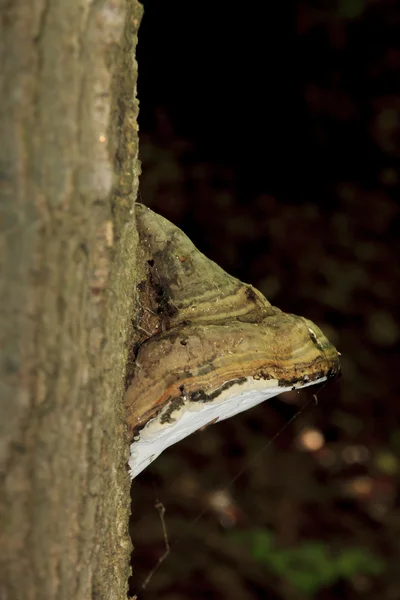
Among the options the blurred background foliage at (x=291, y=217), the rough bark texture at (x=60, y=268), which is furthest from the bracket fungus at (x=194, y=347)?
the blurred background foliage at (x=291, y=217)

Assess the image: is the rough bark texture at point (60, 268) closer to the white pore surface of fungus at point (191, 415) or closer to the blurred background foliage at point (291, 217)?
the white pore surface of fungus at point (191, 415)

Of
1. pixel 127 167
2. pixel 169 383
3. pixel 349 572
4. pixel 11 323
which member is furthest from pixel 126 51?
pixel 349 572

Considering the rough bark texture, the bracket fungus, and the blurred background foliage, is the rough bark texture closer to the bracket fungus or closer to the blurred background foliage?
the bracket fungus

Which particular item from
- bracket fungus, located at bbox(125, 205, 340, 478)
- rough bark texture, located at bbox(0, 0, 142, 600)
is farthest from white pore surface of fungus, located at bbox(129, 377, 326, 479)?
rough bark texture, located at bbox(0, 0, 142, 600)

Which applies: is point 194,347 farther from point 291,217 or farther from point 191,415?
point 291,217

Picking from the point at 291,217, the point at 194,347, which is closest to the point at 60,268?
the point at 194,347

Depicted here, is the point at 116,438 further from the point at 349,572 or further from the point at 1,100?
the point at 349,572
